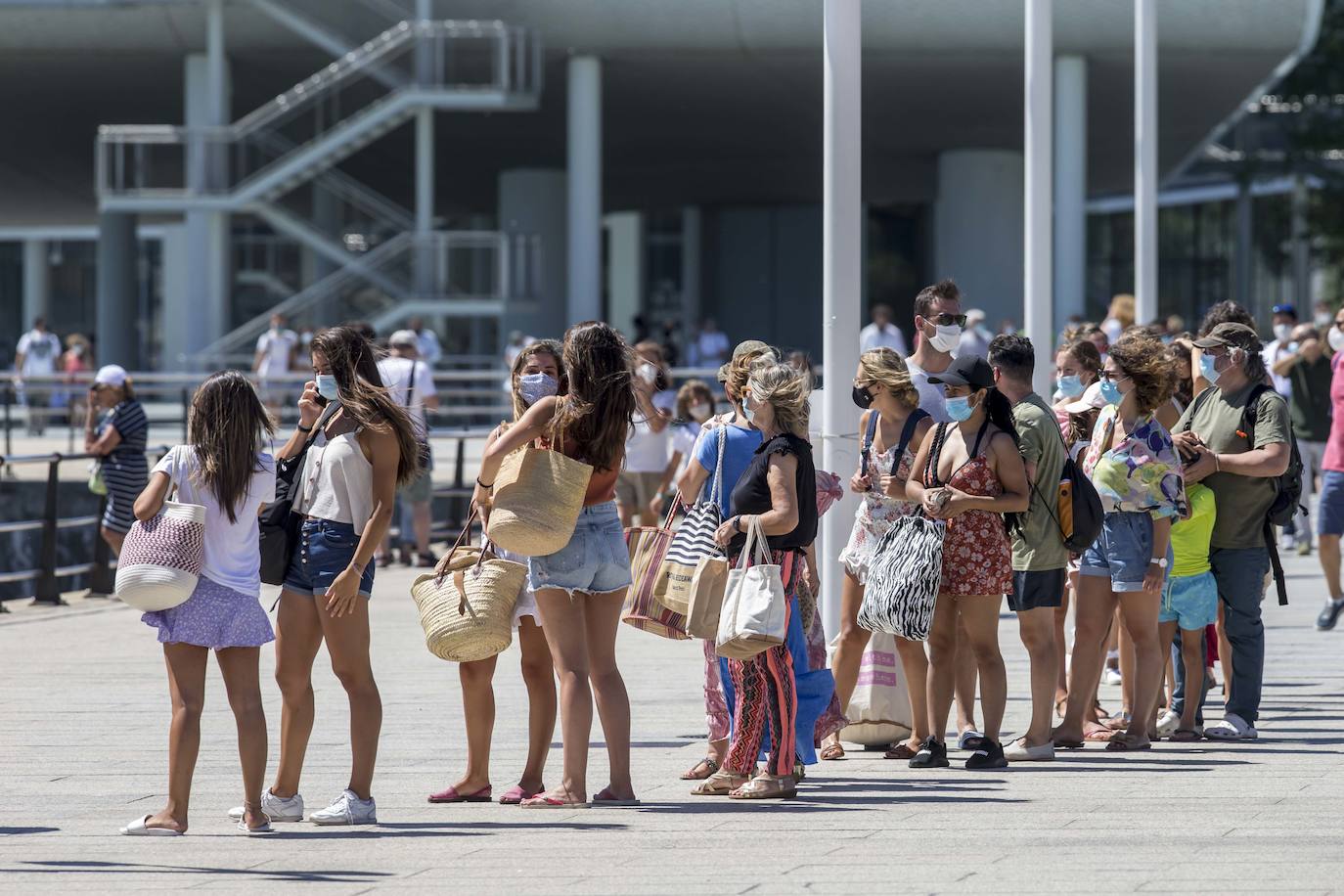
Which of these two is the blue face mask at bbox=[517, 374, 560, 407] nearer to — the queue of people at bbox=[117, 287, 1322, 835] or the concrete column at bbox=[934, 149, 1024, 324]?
the queue of people at bbox=[117, 287, 1322, 835]

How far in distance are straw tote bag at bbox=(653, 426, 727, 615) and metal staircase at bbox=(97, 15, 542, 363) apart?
22.3 m

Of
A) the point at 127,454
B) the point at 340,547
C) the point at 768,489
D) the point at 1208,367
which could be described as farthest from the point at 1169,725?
the point at 127,454

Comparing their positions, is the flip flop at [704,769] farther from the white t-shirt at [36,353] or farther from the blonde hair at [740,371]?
the white t-shirt at [36,353]

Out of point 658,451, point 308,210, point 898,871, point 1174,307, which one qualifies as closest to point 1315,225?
point 1174,307

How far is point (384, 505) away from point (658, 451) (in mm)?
8260

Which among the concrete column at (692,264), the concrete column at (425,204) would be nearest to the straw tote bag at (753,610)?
the concrete column at (425,204)

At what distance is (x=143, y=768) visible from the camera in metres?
8.89

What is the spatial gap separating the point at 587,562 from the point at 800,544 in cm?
84

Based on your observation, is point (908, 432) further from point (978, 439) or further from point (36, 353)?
point (36, 353)

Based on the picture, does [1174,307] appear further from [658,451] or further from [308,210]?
[658,451]

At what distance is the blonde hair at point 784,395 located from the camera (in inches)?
310

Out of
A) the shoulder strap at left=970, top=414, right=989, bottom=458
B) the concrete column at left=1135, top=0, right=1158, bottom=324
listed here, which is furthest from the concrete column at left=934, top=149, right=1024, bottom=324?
the shoulder strap at left=970, top=414, right=989, bottom=458

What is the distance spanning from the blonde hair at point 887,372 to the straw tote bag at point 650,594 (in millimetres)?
1066

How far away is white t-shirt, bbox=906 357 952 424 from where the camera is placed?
29.4ft
